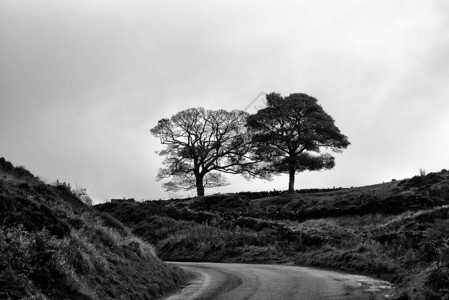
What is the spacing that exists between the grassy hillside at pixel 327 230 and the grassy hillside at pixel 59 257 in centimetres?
783

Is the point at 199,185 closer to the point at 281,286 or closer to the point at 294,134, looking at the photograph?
the point at 294,134

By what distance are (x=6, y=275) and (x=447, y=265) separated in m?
10.5

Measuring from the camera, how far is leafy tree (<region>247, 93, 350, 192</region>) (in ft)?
176

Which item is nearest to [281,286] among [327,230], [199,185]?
[327,230]

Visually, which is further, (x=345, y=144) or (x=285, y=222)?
(x=345, y=144)

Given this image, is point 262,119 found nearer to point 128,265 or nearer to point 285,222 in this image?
point 285,222

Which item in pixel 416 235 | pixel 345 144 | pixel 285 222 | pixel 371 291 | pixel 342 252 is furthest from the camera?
pixel 345 144

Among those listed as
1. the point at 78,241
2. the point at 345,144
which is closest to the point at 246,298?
the point at 78,241

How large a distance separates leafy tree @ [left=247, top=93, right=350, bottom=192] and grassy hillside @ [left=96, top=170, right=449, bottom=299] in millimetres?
3755

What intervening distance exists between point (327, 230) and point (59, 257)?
78.5 ft

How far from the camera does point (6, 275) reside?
9406 millimetres

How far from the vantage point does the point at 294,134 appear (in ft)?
180

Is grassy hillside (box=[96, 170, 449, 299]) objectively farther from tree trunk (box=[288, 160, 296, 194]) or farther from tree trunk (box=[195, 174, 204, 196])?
tree trunk (box=[195, 174, 204, 196])

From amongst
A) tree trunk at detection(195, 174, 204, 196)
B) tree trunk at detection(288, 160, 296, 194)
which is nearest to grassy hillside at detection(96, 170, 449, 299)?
tree trunk at detection(288, 160, 296, 194)
